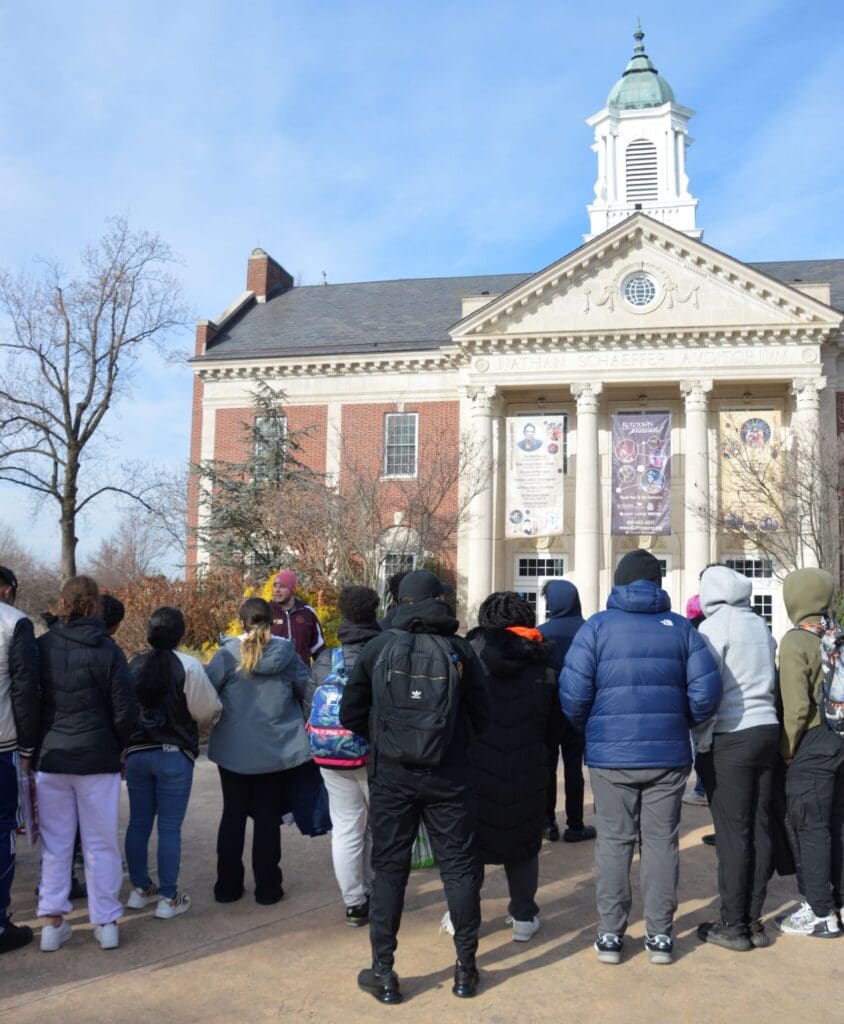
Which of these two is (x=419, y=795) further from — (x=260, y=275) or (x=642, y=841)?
(x=260, y=275)

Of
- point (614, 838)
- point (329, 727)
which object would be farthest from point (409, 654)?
point (614, 838)

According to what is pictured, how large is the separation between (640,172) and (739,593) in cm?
4051

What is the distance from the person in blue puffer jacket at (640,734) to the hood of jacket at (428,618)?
34.2 inches

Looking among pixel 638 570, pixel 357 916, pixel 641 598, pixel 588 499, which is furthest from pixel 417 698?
pixel 588 499

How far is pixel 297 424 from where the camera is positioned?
97.8 ft

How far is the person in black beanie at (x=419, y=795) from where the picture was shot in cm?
424

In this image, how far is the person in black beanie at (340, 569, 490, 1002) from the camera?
424 centimetres

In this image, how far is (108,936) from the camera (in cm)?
482

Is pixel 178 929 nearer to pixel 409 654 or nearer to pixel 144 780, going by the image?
pixel 144 780

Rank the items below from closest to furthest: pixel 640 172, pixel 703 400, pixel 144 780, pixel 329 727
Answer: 1. pixel 329 727
2. pixel 144 780
3. pixel 703 400
4. pixel 640 172

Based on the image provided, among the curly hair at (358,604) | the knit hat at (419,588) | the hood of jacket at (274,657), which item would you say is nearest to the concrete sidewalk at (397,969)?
the hood of jacket at (274,657)

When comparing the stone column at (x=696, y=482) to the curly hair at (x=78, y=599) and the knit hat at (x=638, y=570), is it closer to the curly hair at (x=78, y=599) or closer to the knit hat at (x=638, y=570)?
the knit hat at (x=638, y=570)

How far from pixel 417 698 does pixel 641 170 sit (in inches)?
1652

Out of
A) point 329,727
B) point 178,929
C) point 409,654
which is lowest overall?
point 178,929
